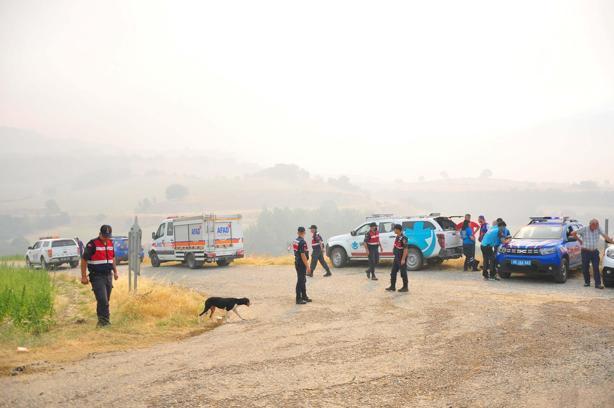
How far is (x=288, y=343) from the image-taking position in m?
8.51

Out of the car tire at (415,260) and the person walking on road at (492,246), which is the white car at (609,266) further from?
the car tire at (415,260)

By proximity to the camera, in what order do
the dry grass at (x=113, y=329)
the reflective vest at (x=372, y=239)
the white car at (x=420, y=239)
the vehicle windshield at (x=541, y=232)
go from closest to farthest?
the dry grass at (x=113, y=329) < the vehicle windshield at (x=541, y=232) < the reflective vest at (x=372, y=239) < the white car at (x=420, y=239)

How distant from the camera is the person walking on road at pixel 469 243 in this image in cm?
Answer: 1817

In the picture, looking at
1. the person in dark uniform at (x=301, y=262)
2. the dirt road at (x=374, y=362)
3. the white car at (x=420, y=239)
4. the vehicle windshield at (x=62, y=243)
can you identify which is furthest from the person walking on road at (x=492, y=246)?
the vehicle windshield at (x=62, y=243)

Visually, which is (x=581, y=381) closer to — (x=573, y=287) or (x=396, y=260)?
(x=396, y=260)

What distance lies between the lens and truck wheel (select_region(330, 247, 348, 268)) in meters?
20.9

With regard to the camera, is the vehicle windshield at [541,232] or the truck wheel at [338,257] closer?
the vehicle windshield at [541,232]

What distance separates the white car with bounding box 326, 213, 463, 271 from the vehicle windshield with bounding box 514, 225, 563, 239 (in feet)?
9.41

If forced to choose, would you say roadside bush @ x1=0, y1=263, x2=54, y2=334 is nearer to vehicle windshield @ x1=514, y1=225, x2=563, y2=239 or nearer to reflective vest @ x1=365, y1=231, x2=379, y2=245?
reflective vest @ x1=365, y1=231, x2=379, y2=245

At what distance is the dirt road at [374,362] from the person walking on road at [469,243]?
596 cm

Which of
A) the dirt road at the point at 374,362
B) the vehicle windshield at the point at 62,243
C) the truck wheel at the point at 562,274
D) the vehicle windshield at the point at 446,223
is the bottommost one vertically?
the dirt road at the point at 374,362

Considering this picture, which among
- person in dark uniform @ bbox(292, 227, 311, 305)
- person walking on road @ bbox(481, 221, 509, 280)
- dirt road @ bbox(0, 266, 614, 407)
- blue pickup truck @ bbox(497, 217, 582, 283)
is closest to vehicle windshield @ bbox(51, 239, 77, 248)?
dirt road @ bbox(0, 266, 614, 407)

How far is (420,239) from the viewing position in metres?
18.8

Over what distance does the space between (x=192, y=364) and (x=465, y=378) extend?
11.4 ft
